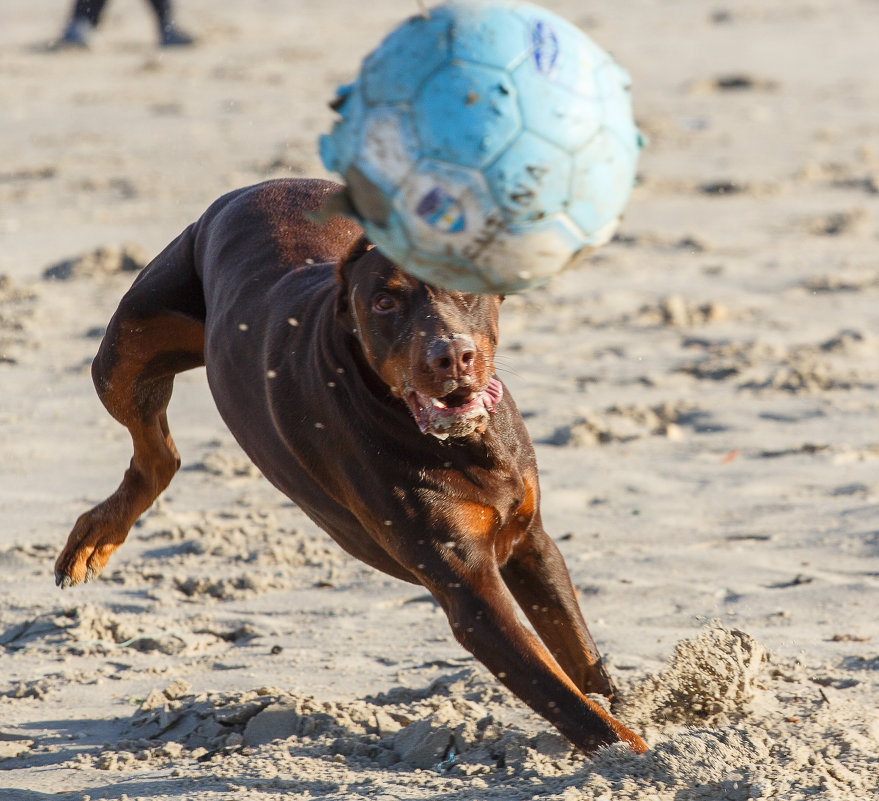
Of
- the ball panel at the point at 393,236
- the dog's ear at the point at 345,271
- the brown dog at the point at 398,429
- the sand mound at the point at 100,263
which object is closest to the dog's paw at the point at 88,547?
the brown dog at the point at 398,429

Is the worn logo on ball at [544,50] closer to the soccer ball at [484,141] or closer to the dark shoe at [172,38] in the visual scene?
the soccer ball at [484,141]

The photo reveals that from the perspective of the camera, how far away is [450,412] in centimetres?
332

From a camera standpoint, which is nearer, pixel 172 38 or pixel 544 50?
pixel 544 50

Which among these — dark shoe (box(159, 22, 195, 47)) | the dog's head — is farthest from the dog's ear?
dark shoe (box(159, 22, 195, 47))

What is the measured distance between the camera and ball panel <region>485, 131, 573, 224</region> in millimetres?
2848

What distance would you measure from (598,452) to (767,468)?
742 millimetres

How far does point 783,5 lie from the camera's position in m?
18.8

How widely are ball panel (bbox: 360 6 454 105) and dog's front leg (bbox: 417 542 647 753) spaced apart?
1.17 meters

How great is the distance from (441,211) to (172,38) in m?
14.6

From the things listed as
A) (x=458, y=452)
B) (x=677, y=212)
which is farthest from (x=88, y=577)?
(x=677, y=212)

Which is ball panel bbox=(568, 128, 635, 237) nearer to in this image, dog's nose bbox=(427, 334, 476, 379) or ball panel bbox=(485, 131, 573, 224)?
ball panel bbox=(485, 131, 573, 224)

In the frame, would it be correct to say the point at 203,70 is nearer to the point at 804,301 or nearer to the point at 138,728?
the point at 804,301

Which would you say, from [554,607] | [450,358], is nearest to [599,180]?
[450,358]

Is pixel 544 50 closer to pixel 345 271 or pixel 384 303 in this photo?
pixel 384 303
